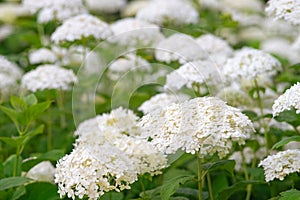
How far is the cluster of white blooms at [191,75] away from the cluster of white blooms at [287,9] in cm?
40

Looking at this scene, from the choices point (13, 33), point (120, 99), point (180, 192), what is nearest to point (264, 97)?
point (120, 99)

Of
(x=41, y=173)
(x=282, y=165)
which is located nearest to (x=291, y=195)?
(x=282, y=165)

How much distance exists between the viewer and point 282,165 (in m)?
1.88

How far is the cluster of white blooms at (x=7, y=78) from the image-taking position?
304cm

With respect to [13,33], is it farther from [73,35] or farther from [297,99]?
[297,99]

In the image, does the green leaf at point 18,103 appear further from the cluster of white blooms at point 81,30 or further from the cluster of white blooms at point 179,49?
the cluster of white blooms at point 179,49

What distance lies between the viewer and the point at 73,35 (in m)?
2.85

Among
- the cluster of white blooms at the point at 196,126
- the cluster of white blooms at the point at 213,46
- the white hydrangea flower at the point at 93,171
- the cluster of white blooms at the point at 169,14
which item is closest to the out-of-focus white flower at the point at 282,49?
the cluster of white blooms at the point at 169,14

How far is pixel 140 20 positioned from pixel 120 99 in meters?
0.77

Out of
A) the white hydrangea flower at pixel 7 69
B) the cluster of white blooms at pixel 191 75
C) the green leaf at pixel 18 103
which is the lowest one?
the white hydrangea flower at pixel 7 69

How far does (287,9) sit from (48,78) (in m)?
1.21

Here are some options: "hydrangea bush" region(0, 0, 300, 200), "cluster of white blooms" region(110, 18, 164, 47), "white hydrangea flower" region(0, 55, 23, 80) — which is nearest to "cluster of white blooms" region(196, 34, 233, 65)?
"hydrangea bush" region(0, 0, 300, 200)

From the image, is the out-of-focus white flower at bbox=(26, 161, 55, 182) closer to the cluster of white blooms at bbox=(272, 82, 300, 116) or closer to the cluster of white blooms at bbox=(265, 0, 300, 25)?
the cluster of white blooms at bbox=(272, 82, 300, 116)

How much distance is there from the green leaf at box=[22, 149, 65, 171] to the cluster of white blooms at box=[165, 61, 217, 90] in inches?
24.0
